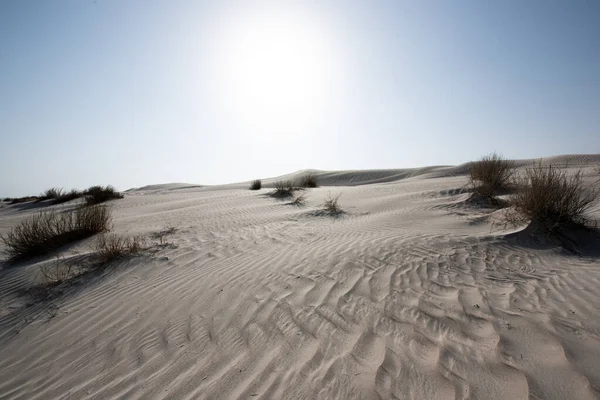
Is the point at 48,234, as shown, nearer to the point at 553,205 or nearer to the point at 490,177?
the point at 553,205

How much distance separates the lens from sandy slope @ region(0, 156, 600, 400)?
177cm

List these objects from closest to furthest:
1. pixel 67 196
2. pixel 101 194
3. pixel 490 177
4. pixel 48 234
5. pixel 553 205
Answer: pixel 553 205 < pixel 48 234 < pixel 490 177 < pixel 101 194 < pixel 67 196

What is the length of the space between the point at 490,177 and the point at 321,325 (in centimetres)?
772

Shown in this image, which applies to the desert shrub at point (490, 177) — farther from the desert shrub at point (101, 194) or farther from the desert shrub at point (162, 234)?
the desert shrub at point (101, 194)

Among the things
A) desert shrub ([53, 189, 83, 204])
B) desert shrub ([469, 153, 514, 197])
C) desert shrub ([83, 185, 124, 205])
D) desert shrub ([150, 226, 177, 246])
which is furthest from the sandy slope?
desert shrub ([53, 189, 83, 204])

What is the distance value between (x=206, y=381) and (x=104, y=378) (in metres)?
0.78

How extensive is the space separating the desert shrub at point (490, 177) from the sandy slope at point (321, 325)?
124 inches

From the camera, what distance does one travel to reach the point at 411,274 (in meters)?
3.34

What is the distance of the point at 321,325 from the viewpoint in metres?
2.36

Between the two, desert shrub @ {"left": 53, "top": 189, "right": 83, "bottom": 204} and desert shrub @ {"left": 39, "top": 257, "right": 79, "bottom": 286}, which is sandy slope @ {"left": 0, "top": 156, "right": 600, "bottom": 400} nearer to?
desert shrub @ {"left": 39, "top": 257, "right": 79, "bottom": 286}

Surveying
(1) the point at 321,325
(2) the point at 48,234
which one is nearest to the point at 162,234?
(2) the point at 48,234

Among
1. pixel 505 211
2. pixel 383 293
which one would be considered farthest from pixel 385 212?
pixel 383 293

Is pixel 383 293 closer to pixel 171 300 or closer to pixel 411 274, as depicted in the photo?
pixel 411 274

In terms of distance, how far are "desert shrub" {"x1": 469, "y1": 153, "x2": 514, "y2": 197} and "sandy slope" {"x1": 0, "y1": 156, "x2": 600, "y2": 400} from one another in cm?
314
